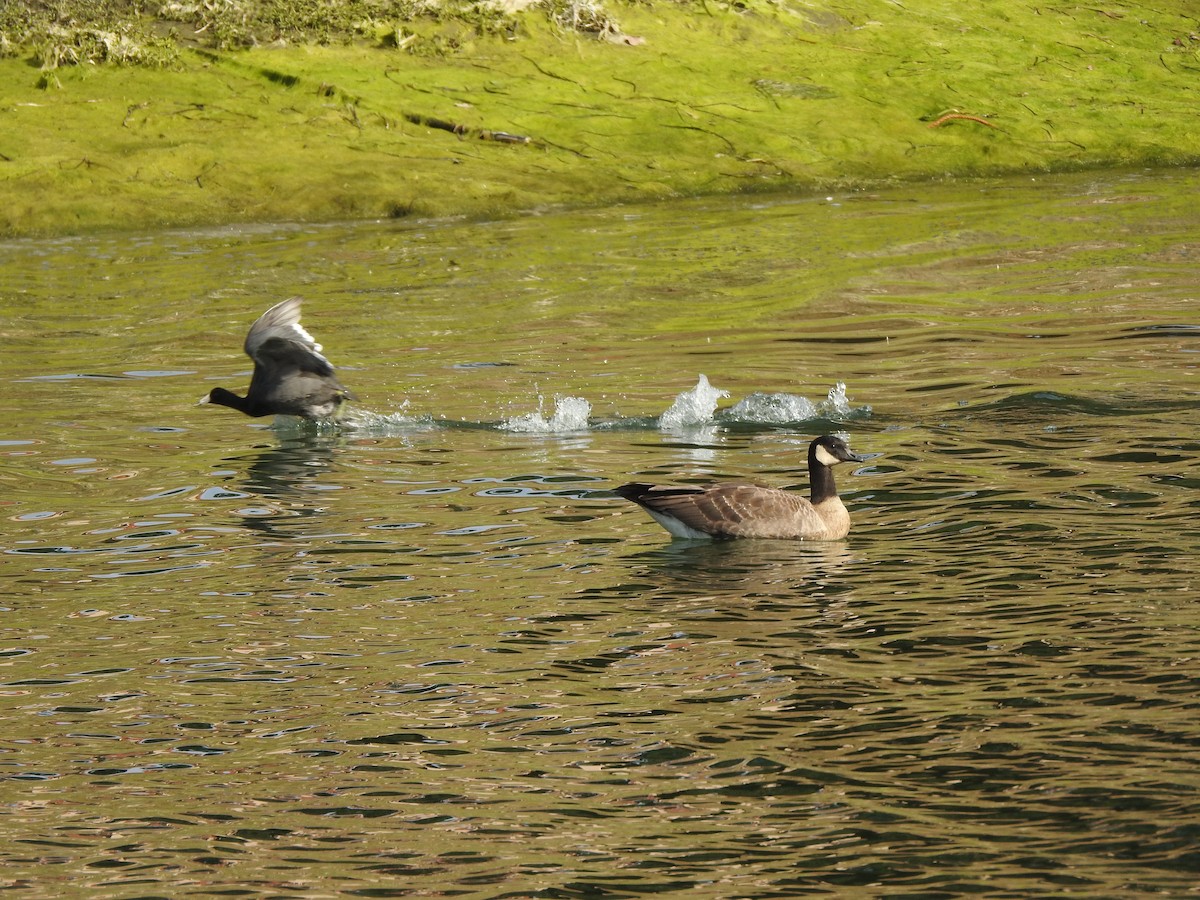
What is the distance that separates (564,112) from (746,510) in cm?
1758

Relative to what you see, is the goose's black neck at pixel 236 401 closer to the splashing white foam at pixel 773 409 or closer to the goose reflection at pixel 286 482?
the goose reflection at pixel 286 482

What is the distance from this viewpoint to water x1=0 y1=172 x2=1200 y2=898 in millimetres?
7020

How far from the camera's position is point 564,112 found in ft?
93.2

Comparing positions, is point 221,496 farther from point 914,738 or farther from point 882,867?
point 882,867

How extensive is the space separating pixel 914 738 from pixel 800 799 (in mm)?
837

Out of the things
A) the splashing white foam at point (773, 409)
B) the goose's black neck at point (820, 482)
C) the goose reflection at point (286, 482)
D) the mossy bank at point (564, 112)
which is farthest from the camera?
the mossy bank at point (564, 112)

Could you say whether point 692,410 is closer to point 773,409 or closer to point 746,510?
point 773,409

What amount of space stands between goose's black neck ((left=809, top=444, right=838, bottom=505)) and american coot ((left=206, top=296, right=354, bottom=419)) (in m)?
5.59

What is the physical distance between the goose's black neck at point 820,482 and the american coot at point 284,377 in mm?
5588

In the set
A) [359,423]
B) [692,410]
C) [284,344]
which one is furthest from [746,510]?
[284,344]

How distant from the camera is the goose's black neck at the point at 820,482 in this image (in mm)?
11930

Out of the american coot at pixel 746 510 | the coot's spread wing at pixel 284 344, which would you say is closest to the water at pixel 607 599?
the american coot at pixel 746 510

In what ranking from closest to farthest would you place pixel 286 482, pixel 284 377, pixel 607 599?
pixel 607 599, pixel 286 482, pixel 284 377

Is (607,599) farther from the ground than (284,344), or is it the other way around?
(284,344)
